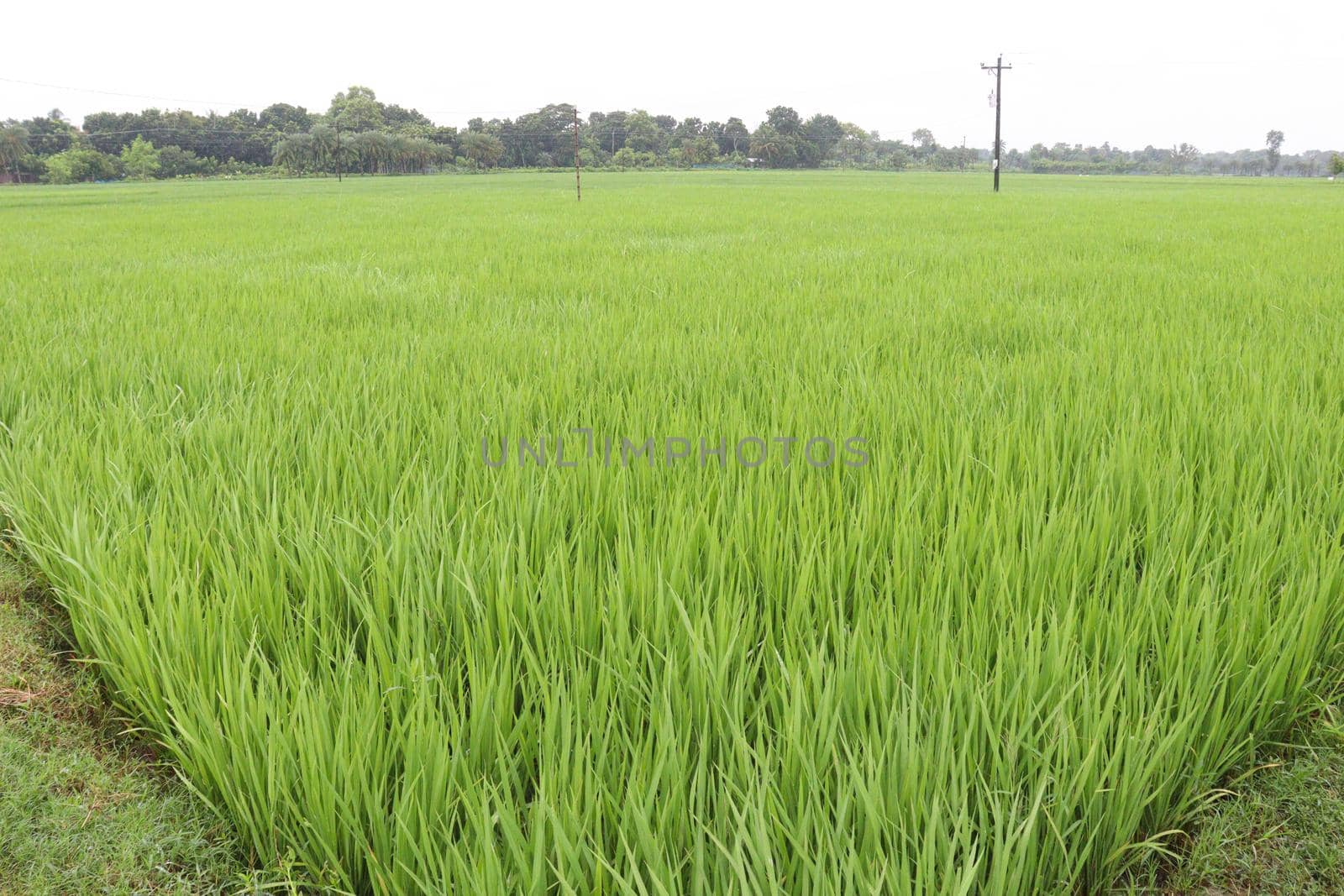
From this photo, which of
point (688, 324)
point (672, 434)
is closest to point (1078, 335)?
point (688, 324)

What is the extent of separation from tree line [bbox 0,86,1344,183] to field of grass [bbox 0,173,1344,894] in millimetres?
57383

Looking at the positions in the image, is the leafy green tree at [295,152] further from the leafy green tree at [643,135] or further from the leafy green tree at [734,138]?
the leafy green tree at [734,138]

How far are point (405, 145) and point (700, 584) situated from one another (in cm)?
7297

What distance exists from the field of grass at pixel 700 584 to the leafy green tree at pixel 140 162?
7505cm

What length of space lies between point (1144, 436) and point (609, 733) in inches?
61.2

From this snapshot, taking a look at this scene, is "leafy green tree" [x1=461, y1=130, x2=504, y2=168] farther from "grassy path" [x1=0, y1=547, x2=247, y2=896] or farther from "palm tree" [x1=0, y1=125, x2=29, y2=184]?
"grassy path" [x1=0, y1=547, x2=247, y2=896]

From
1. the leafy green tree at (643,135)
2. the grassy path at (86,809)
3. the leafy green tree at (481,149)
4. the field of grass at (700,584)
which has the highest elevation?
the leafy green tree at (643,135)

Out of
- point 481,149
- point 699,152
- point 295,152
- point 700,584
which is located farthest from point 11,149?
point 700,584

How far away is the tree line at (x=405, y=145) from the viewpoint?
64.6 metres

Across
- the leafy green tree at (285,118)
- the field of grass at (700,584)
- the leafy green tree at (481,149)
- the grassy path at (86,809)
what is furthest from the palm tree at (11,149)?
the grassy path at (86,809)

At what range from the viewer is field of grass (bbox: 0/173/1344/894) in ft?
2.64

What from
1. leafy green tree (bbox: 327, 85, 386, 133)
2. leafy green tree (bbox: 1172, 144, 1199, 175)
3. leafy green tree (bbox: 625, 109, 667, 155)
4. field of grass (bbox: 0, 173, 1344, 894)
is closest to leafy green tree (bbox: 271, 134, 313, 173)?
leafy green tree (bbox: 327, 85, 386, 133)

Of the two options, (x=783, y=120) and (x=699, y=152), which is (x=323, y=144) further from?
(x=783, y=120)

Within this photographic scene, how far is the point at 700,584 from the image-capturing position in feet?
3.58
